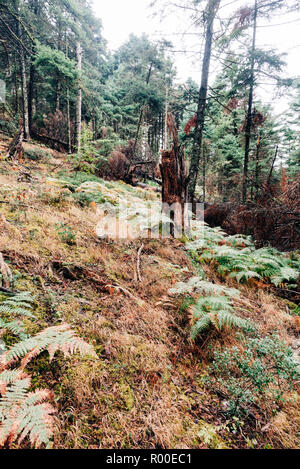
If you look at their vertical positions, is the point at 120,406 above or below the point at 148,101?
below

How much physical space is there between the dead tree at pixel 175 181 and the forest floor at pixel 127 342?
155 cm

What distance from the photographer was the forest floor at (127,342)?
54.4 inches

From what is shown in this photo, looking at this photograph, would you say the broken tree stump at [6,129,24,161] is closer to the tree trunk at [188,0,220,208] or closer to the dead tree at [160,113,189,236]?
the dead tree at [160,113,189,236]

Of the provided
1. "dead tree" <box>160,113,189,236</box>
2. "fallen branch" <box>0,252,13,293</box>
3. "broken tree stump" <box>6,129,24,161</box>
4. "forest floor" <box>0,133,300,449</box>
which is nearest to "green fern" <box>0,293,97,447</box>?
"forest floor" <box>0,133,300,449</box>

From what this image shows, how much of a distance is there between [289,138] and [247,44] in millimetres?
9375

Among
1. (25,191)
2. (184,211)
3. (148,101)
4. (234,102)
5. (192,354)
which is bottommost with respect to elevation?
(192,354)

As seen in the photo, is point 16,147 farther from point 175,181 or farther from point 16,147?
point 175,181

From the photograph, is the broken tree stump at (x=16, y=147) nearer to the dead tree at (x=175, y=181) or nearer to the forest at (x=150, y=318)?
the forest at (x=150, y=318)

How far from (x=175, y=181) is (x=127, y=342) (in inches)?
167

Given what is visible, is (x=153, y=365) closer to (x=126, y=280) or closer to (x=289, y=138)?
(x=126, y=280)

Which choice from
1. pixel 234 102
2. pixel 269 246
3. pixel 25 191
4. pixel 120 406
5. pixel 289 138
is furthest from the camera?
pixel 289 138

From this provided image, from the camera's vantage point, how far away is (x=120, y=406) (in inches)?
57.9

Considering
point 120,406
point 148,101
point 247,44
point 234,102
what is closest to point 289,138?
point 234,102
